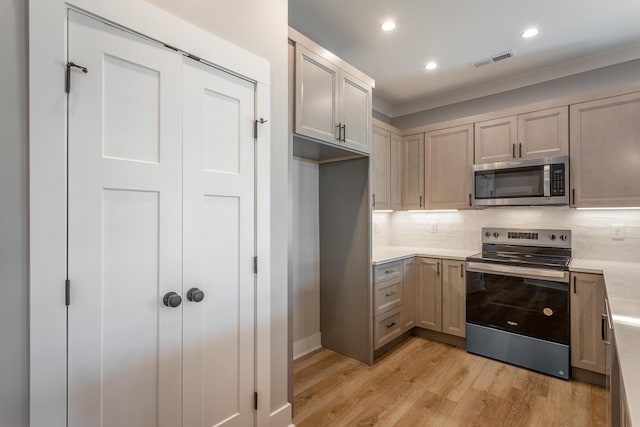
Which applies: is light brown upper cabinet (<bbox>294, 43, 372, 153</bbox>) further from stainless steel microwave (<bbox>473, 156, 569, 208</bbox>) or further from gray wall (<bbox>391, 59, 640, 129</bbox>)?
gray wall (<bbox>391, 59, 640, 129</bbox>)

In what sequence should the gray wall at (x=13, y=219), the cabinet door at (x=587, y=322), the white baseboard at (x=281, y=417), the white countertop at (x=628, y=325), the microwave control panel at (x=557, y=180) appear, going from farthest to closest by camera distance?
the microwave control panel at (x=557, y=180)
the cabinet door at (x=587, y=322)
the white baseboard at (x=281, y=417)
the gray wall at (x=13, y=219)
the white countertop at (x=628, y=325)

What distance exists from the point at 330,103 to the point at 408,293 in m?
2.09

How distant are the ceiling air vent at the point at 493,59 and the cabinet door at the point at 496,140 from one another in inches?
21.6

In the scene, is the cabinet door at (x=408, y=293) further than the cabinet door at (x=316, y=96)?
Yes

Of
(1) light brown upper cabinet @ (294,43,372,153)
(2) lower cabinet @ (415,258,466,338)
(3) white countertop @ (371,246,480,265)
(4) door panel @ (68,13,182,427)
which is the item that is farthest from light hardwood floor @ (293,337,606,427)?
(1) light brown upper cabinet @ (294,43,372,153)

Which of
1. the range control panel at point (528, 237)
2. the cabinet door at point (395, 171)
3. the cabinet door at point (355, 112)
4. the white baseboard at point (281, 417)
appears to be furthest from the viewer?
the cabinet door at point (395, 171)

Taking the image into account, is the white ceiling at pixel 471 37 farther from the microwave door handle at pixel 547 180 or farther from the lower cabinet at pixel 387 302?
the lower cabinet at pixel 387 302

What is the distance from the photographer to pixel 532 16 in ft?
7.49

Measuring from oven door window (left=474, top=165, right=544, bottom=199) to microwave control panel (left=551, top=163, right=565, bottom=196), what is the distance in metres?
0.08

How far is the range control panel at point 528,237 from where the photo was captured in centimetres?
296

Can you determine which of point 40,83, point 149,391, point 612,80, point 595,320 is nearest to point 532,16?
point 612,80

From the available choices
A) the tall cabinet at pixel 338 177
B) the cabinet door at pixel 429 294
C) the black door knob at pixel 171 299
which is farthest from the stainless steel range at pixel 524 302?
the black door knob at pixel 171 299

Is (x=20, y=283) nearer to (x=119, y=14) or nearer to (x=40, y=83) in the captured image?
(x=40, y=83)

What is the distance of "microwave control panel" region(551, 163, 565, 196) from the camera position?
2.71 metres
